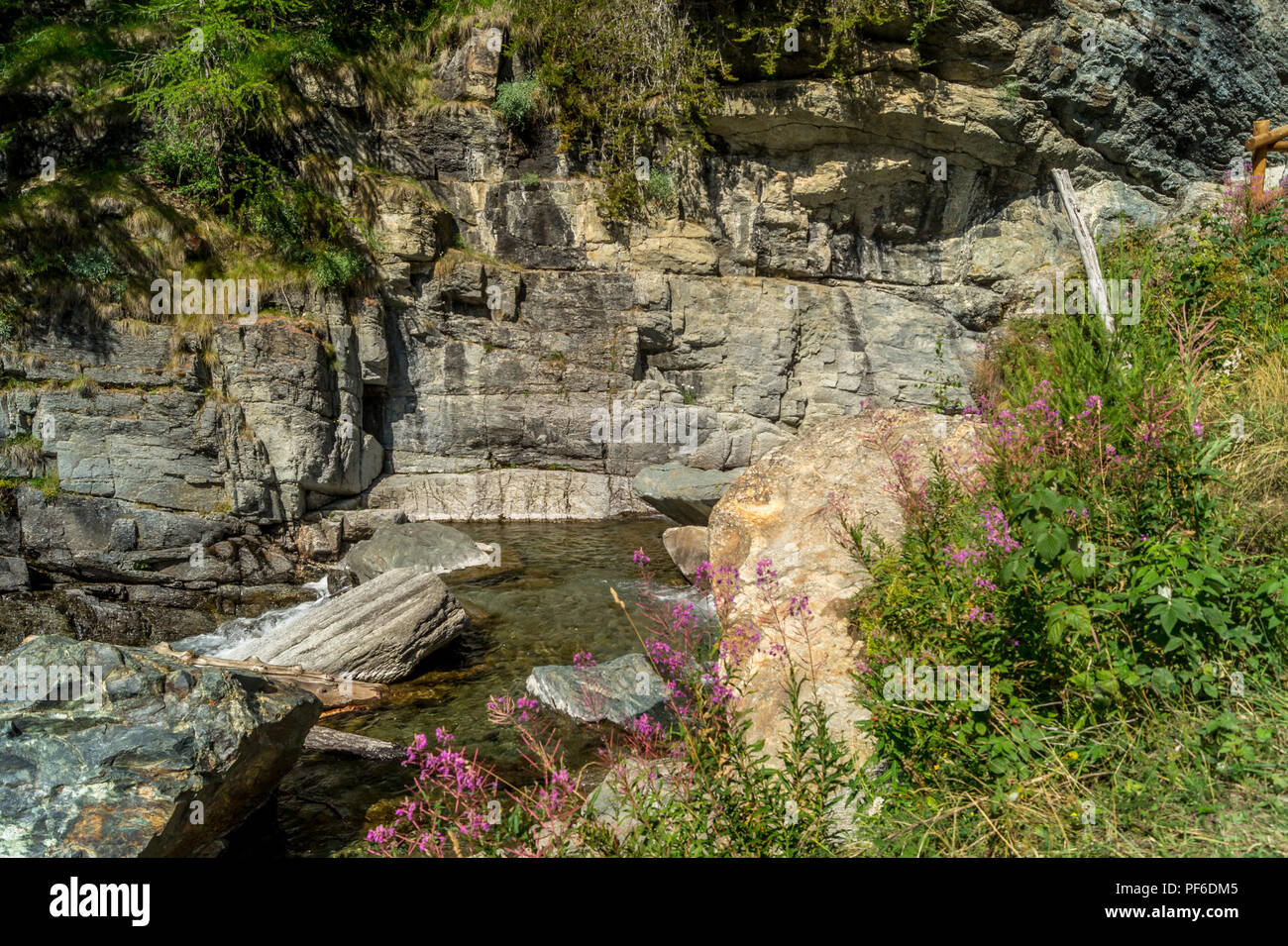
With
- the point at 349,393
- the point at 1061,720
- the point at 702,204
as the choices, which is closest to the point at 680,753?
the point at 1061,720

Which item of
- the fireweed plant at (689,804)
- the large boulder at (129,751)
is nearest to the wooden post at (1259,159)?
the fireweed plant at (689,804)

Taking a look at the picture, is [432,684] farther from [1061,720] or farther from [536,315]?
[536,315]

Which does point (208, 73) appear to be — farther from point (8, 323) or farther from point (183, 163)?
point (8, 323)

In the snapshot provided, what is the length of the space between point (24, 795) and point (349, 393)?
33.2 ft

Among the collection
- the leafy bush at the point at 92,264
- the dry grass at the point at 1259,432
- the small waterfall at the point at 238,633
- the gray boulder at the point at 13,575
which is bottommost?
the small waterfall at the point at 238,633

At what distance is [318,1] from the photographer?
620 inches

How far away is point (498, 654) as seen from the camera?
8.30 metres

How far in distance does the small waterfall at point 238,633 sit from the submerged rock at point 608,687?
10.9 ft

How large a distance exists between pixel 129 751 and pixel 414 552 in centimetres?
699

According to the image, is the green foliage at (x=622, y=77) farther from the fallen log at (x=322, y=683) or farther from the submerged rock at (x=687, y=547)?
the fallen log at (x=322, y=683)

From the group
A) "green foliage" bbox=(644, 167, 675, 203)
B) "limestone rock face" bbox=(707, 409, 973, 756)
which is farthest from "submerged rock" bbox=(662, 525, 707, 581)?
"green foliage" bbox=(644, 167, 675, 203)

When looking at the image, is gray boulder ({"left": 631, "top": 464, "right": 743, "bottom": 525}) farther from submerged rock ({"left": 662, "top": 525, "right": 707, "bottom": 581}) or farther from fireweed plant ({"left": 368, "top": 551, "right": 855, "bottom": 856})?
fireweed plant ({"left": 368, "top": 551, "right": 855, "bottom": 856})

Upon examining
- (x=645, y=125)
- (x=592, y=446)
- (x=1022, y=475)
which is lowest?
(x=592, y=446)

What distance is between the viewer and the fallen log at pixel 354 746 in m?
6.15
